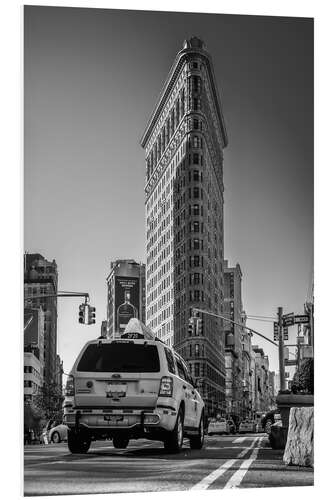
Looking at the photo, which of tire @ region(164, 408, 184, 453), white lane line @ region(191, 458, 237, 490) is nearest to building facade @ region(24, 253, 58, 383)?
tire @ region(164, 408, 184, 453)

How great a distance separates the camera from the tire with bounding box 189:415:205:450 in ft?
31.7

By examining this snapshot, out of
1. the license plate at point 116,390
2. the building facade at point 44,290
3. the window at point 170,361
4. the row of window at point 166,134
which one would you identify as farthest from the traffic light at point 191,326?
the license plate at point 116,390

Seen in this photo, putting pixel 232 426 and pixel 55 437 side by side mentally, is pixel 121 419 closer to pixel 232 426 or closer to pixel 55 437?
pixel 55 437

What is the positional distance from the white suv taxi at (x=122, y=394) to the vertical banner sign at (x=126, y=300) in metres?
0.81

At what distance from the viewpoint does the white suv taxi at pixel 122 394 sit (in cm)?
861

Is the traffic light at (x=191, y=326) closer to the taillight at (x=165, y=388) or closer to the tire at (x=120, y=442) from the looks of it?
the taillight at (x=165, y=388)

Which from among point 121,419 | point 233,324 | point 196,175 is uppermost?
point 196,175

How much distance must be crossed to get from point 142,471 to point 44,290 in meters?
2.19

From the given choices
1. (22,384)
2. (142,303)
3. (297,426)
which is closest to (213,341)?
(142,303)

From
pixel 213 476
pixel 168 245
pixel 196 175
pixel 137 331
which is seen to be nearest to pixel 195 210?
pixel 196 175

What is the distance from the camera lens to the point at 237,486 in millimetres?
8266

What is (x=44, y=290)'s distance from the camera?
8.97 m

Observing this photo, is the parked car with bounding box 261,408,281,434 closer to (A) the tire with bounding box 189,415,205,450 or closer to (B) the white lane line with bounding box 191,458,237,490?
(A) the tire with bounding box 189,415,205,450

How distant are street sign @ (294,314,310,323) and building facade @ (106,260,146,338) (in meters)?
2.02
